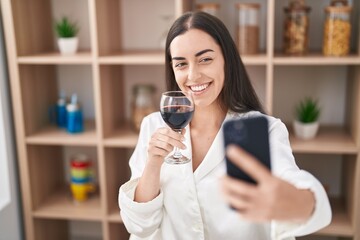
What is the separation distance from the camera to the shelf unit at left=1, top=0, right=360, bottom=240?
2.14m

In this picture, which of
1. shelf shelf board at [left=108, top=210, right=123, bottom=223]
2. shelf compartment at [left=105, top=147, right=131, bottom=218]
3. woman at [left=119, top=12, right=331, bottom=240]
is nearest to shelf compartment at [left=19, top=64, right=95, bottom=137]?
shelf compartment at [left=105, top=147, right=131, bottom=218]

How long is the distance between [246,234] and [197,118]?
Result: 44cm

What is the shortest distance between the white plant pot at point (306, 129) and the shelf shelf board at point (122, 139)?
2.76ft

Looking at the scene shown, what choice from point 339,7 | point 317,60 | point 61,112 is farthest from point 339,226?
point 61,112

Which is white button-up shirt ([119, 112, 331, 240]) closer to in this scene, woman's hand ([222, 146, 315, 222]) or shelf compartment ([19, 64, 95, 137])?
woman's hand ([222, 146, 315, 222])

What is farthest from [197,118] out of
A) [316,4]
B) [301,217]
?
[316,4]

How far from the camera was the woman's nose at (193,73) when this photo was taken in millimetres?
1351

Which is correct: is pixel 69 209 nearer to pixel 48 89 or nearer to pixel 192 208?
pixel 48 89

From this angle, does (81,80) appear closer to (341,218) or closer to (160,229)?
(160,229)

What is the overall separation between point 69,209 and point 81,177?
0.62ft

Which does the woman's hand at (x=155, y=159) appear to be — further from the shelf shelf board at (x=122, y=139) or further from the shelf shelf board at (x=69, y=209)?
the shelf shelf board at (x=69, y=209)

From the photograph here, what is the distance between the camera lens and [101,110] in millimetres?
2246

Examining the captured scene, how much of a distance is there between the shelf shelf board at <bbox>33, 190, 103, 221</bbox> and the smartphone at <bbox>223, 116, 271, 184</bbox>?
1813 mm

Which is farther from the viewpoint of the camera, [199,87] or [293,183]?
[199,87]
